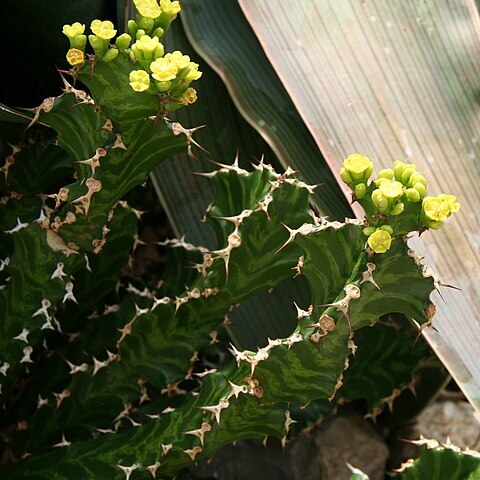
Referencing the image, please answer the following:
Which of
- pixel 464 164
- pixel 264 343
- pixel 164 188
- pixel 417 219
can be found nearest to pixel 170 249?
pixel 164 188

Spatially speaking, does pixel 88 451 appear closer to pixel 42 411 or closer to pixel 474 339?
pixel 42 411

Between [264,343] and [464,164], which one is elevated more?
[464,164]

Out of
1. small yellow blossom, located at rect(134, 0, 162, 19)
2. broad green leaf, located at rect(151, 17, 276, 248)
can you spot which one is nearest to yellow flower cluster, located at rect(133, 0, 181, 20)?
small yellow blossom, located at rect(134, 0, 162, 19)

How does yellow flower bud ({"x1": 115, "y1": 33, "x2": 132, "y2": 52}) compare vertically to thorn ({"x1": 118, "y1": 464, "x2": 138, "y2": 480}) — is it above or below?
above

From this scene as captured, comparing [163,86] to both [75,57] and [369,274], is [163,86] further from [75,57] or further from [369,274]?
[369,274]

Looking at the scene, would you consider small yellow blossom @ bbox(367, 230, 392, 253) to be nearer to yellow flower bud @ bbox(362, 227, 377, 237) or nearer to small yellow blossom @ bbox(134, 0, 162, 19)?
yellow flower bud @ bbox(362, 227, 377, 237)
